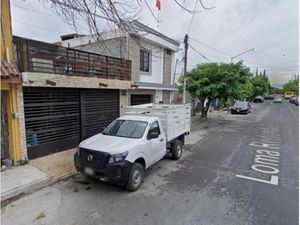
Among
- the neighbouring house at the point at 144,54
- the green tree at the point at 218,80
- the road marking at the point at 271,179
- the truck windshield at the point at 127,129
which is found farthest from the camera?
the green tree at the point at 218,80

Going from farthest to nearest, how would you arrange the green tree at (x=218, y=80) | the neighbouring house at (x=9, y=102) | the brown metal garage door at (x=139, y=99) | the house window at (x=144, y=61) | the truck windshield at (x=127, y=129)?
the green tree at (x=218, y=80)
the house window at (x=144, y=61)
the brown metal garage door at (x=139, y=99)
the neighbouring house at (x=9, y=102)
the truck windshield at (x=127, y=129)

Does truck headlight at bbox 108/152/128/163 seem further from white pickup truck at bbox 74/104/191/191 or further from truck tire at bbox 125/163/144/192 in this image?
truck tire at bbox 125/163/144/192

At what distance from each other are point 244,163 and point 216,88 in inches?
342

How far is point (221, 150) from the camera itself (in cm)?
868

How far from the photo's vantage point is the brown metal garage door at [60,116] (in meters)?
6.82

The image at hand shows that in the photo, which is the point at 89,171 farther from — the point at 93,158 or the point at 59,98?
the point at 59,98

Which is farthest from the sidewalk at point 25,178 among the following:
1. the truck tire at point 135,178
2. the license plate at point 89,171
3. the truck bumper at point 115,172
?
the truck tire at point 135,178

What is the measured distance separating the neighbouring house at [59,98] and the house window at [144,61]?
3.05 meters

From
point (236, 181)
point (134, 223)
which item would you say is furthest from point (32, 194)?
point (236, 181)

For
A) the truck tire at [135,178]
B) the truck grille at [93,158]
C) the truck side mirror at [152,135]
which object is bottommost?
the truck tire at [135,178]

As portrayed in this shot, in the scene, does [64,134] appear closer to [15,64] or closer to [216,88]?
[15,64]

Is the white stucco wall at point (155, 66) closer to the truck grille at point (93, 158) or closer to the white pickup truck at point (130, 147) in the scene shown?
the white pickup truck at point (130, 147)

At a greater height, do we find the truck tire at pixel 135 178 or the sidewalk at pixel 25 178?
the truck tire at pixel 135 178

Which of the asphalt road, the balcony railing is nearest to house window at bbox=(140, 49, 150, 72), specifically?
the balcony railing
